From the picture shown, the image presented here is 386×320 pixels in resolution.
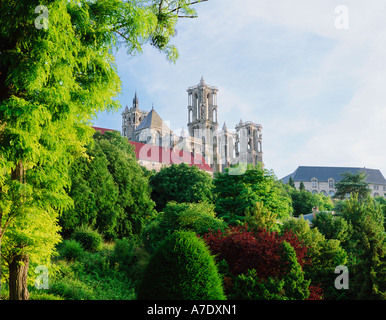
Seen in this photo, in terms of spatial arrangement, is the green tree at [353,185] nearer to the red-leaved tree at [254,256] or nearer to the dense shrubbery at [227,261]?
the dense shrubbery at [227,261]

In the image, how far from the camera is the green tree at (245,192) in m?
24.2

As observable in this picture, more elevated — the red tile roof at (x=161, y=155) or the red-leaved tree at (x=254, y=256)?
the red tile roof at (x=161, y=155)

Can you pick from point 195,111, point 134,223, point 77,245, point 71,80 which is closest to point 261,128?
point 195,111

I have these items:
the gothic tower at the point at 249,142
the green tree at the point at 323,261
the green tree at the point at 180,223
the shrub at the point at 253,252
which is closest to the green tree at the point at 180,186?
the green tree at the point at 180,223

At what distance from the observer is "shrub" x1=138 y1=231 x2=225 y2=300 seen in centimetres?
823

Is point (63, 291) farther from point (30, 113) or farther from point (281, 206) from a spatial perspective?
point (281, 206)

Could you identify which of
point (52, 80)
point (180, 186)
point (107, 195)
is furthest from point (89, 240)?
point (180, 186)

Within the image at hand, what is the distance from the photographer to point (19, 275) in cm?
883

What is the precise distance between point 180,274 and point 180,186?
31847 millimetres

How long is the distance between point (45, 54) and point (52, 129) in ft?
5.10

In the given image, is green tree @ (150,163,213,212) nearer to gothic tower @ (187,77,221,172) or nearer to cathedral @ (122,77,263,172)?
cathedral @ (122,77,263,172)

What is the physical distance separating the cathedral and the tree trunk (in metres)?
55.3

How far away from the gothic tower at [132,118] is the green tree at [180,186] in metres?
69.4
